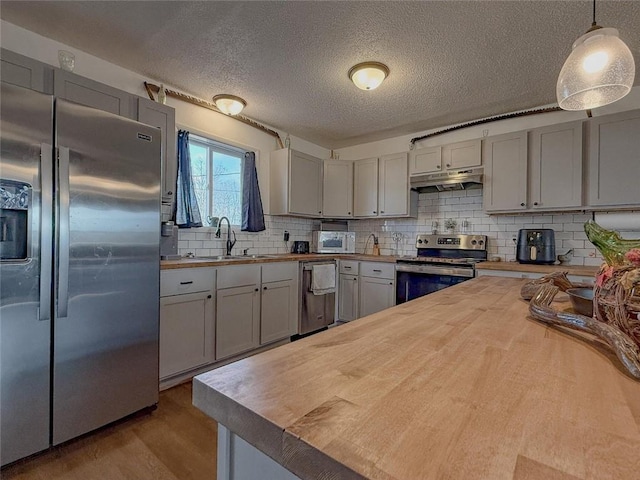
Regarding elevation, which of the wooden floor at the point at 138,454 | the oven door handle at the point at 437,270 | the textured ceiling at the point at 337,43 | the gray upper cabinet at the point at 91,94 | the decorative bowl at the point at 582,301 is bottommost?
the wooden floor at the point at 138,454

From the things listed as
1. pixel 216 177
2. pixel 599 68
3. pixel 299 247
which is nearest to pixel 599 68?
pixel 599 68

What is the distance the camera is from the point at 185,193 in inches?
110

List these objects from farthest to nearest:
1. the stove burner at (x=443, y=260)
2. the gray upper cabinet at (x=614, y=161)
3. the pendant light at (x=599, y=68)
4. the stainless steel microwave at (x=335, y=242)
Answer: the stainless steel microwave at (x=335, y=242) → the stove burner at (x=443, y=260) → the gray upper cabinet at (x=614, y=161) → the pendant light at (x=599, y=68)

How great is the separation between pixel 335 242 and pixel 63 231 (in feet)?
9.79

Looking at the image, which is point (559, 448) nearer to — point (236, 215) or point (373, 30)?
point (373, 30)

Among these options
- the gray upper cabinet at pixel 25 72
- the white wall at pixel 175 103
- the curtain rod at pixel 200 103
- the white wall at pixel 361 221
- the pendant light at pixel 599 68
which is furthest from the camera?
the curtain rod at pixel 200 103

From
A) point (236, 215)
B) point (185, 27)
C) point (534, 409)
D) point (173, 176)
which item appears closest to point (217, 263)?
point (173, 176)

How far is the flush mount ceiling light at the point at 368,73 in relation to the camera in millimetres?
2400

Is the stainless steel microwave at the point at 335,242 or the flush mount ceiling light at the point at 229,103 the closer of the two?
the flush mount ceiling light at the point at 229,103

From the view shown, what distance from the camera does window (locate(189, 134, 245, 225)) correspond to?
3158 millimetres

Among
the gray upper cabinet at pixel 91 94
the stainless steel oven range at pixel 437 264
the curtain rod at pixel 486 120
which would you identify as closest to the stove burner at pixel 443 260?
the stainless steel oven range at pixel 437 264

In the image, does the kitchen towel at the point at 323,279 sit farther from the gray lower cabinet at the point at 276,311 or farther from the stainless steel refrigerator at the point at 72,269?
the stainless steel refrigerator at the point at 72,269

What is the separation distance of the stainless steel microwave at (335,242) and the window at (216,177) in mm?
1127

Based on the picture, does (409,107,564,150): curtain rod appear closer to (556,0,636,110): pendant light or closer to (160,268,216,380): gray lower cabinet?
(556,0,636,110): pendant light
